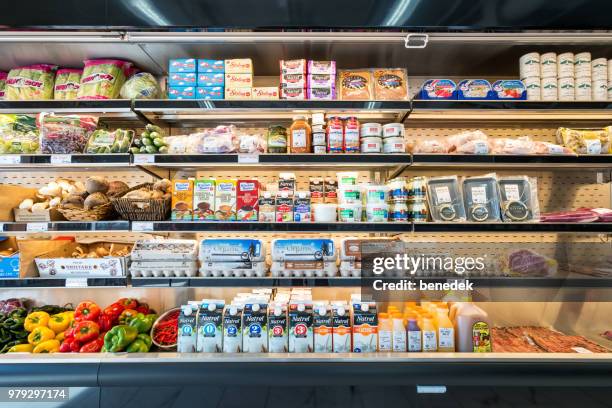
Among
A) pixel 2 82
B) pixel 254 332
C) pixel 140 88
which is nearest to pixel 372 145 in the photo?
pixel 254 332

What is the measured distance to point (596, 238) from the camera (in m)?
2.66

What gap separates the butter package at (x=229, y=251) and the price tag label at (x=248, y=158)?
538mm

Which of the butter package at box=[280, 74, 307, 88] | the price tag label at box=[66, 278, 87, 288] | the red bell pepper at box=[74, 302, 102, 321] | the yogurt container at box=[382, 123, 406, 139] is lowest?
the red bell pepper at box=[74, 302, 102, 321]

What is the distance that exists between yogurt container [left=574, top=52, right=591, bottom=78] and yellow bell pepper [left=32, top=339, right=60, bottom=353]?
13.0ft

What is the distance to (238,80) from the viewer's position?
7.63ft

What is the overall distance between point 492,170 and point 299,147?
164 centimetres

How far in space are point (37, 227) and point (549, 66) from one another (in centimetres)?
366

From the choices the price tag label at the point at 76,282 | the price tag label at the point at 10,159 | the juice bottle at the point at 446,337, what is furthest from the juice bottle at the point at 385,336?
the price tag label at the point at 10,159

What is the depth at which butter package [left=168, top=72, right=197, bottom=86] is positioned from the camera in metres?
2.31

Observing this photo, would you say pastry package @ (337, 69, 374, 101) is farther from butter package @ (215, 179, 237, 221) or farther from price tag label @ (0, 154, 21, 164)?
price tag label @ (0, 154, 21, 164)

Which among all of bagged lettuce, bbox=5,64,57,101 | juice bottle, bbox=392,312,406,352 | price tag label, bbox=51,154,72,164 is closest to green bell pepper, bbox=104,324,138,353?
price tag label, bbox=51,154,72,164

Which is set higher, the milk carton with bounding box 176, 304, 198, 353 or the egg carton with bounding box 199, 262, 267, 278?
the egg carton with bounding box 199, 262, 267, 278

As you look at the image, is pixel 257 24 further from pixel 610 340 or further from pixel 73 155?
pixel 610 340

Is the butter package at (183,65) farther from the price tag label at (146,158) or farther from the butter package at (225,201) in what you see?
the butter package at (225,201)
